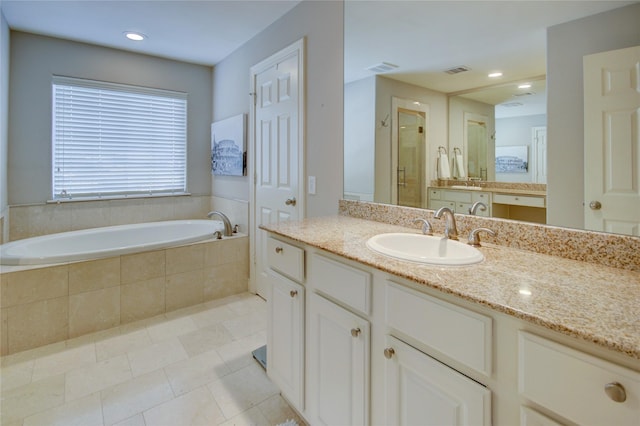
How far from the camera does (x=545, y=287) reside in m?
0.85

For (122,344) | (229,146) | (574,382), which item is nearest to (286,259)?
(574,382)

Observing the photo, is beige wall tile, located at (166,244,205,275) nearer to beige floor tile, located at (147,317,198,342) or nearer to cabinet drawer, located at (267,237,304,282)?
beige floor tile, located at (147,317,198,342)

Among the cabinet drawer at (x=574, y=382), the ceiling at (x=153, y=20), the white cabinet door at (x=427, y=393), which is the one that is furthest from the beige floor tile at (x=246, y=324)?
the ceiling at (x=153, y=20)

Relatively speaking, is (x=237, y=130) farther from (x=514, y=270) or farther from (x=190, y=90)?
(x=514, y=270)

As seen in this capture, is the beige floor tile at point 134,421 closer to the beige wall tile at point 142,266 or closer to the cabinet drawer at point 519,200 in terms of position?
the beige wall tile at point 142,266

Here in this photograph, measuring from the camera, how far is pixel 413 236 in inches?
57.7

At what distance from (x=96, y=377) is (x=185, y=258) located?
3.59ft

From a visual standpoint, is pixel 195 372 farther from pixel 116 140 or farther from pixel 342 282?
pixel 116 140

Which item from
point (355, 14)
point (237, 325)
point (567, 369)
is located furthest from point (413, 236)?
point (237, 325)

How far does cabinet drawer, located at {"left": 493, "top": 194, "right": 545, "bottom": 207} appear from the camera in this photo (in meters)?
1.26

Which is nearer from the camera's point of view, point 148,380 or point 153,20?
point 148,380

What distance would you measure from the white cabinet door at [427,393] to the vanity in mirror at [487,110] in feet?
2.37

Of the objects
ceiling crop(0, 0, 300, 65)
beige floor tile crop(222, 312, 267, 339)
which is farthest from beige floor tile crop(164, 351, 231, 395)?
ceiling crop(0, 0, 300, 65)

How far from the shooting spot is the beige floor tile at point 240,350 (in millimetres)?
2023
